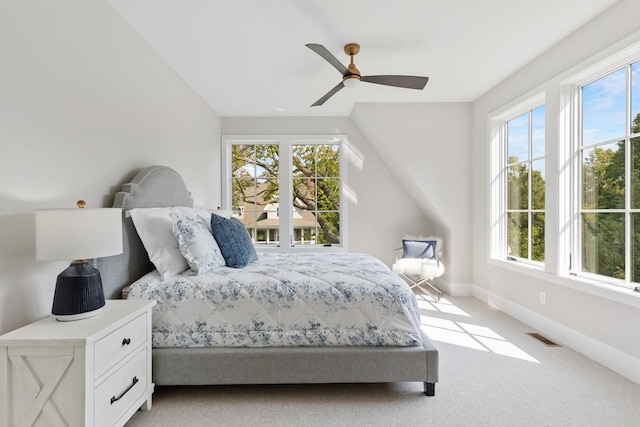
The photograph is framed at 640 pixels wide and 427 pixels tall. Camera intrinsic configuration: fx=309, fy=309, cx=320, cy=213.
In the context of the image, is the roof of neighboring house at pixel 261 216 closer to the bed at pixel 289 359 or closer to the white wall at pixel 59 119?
the white wall at pixel 59 119

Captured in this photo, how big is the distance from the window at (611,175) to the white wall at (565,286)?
210 mm

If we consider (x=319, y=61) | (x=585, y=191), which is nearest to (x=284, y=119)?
(x=319, y=61)

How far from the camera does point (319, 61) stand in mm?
2830

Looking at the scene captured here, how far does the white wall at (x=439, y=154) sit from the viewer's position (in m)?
4.01

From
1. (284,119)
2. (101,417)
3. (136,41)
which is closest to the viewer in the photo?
(101,417)

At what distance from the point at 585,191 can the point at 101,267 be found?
3566mm

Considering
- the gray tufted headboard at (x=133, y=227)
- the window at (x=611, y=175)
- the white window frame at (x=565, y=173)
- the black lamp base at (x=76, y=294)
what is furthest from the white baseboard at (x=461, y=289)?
the black lamp base at (x=76, y=294)

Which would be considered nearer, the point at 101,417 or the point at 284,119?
the point at 101,417

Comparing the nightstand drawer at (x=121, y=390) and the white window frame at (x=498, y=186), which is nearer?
the nightstand drawer at (x=121, y=390)

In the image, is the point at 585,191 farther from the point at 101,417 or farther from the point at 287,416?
the point at 101,417

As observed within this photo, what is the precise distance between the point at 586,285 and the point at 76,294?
330 cm

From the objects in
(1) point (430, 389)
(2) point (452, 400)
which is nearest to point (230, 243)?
(1) point (430, 389)

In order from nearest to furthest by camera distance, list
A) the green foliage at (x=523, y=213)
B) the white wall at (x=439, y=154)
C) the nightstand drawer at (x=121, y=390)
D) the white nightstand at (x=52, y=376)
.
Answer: the white nightstand at (x=52, y=376) → the nightstand drawer at (x=121, y=390) → the green foliage at (x=523, y=213) → the white wall at (x=439, y=154)

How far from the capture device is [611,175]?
230 cm
